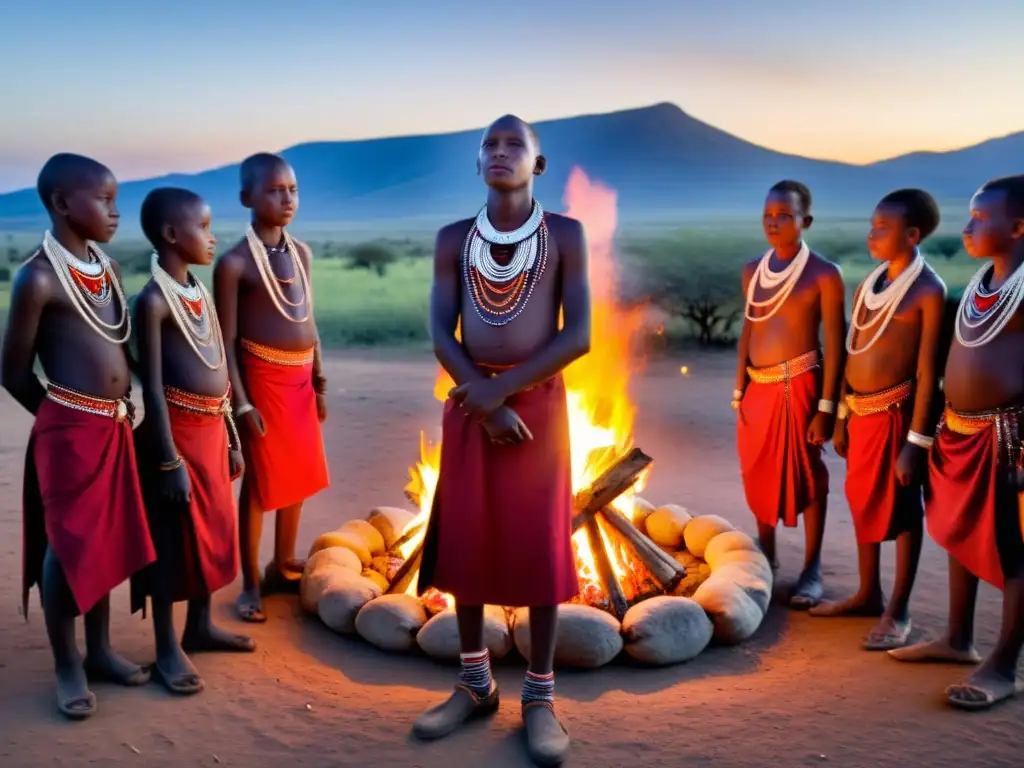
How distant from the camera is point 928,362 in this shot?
4230 millimetres

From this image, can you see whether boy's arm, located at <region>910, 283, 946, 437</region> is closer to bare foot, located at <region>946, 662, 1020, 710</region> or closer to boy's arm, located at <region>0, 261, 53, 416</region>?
bare foot, located at <region>946, 662, 1020, 710</region>

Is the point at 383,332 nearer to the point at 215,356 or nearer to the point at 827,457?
the point at 827,457

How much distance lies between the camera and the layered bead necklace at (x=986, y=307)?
3672 mm

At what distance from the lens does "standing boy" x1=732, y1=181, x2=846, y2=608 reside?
4.96 m

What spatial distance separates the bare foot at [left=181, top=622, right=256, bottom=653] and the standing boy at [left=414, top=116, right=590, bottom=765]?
4.14 feet

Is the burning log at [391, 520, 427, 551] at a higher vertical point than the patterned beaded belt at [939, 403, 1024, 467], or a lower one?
lower

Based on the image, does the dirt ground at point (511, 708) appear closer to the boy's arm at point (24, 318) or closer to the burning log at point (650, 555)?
the burning log at point (650, 555)

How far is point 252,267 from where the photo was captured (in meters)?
4.67

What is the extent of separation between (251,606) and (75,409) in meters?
1.70

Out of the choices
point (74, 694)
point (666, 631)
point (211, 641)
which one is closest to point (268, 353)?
point (211, 641)

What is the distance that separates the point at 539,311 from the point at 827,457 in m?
6.43

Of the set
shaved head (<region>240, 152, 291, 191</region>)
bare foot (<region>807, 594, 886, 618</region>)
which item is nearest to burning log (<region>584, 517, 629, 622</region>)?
bare foot (<region>807, 594, 886, 618</region>)

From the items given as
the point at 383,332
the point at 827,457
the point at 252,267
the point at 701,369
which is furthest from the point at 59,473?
the point at 383,332

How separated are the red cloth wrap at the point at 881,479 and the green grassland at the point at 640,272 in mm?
16897
